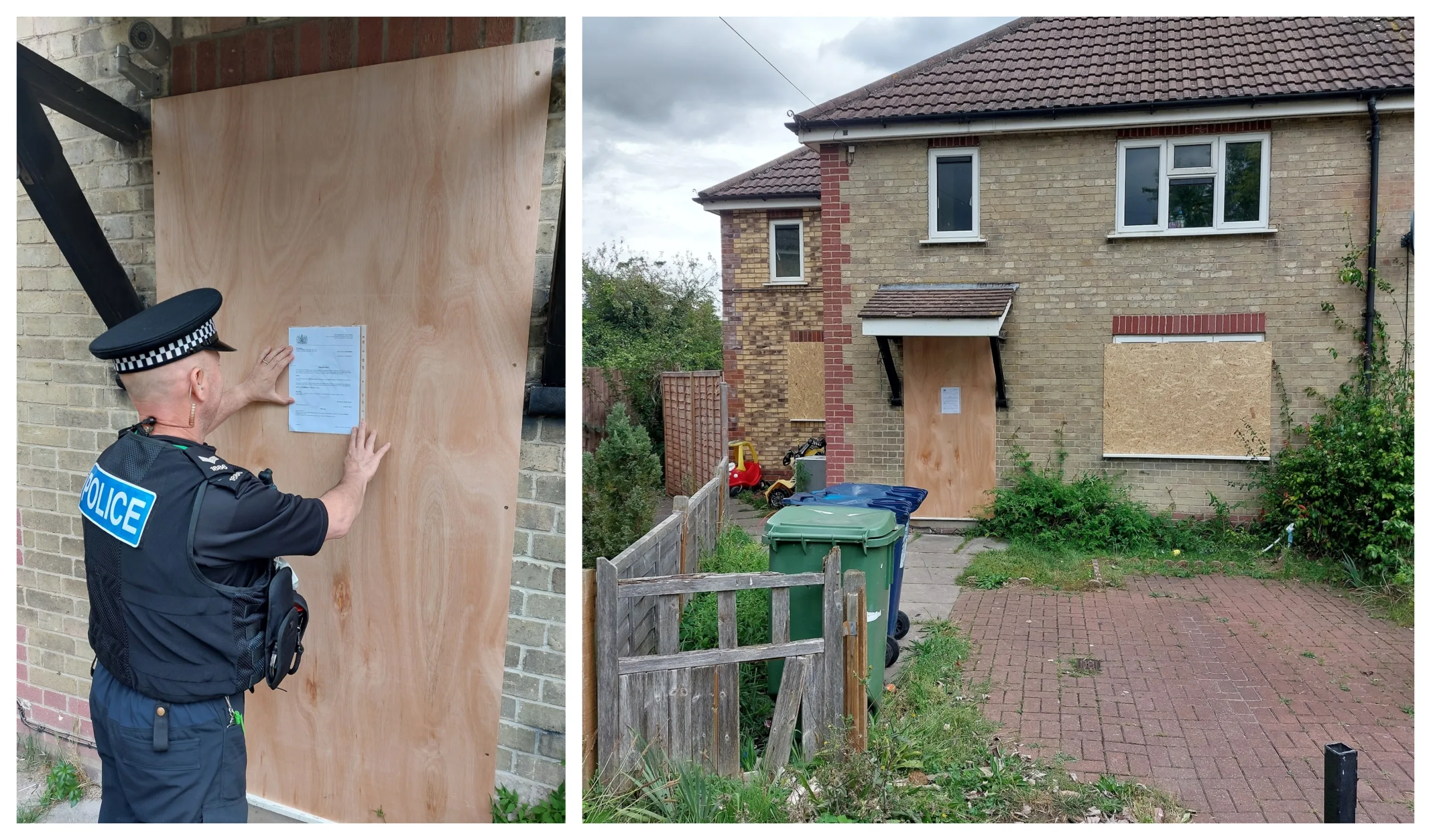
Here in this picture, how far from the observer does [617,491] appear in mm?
7258

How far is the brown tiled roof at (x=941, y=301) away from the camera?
9.44 metres

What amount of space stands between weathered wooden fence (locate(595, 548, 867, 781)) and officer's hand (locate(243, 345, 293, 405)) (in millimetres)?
1350

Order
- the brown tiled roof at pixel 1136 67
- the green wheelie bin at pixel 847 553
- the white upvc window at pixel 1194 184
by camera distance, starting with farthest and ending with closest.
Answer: the white upvc window at pixel 1194 184 → the brown tiled roof at pixel 1136 67 → the green wheelie bin at pixel 847 553

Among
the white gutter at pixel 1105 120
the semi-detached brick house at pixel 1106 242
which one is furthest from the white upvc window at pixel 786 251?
the white gutter at pixel 1105 120

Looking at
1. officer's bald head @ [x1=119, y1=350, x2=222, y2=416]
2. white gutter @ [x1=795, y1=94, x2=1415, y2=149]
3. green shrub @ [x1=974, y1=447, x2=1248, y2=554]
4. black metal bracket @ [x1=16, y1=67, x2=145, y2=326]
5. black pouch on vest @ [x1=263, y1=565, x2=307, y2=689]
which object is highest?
white gutter @ [x1=795, y1=94, x2=1415, y2=149]

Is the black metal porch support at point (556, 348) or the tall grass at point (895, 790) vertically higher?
the black metal porch support at point (556, 348)

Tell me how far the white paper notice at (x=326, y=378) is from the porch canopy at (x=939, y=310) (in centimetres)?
711

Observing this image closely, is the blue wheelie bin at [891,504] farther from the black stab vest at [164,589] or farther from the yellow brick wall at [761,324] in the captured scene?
the yellow brick wall at [761,324]

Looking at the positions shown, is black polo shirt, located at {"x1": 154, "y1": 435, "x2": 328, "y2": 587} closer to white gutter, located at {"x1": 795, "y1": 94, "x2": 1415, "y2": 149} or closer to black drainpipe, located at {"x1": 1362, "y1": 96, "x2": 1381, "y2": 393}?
white gutter, located at {"x1": 795, "y1": 94, "x2": 1415, "y2": 149}

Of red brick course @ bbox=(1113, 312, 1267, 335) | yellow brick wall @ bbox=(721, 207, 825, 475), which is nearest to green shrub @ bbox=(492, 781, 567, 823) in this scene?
red brick course @ bbox=(1113, 312, 1267, 335)

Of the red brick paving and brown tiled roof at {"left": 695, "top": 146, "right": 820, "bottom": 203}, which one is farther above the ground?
brown tiled roof at {"left": 695, "top": 146, "right": 820, "bottom": 203}

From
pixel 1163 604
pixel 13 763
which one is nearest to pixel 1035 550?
pixel 1163 604

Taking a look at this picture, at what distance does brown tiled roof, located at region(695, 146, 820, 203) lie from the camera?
13.9m

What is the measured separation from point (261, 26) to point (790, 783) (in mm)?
3563
